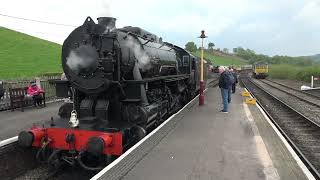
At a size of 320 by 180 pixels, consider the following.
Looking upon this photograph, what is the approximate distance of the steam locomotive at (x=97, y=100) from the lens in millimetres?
7941

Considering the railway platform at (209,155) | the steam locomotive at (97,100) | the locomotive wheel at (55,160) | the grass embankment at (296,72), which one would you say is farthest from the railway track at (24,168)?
the grass embankment at (296,72)

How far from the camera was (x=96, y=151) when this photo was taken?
7.39 metres

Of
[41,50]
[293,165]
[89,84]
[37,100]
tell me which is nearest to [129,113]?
[89,84]

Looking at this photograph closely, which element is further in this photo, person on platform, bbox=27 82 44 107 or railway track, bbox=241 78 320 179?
person on platform, bbox=27 82 44 107

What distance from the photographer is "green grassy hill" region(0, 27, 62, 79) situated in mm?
36625

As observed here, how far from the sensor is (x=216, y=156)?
746 cm

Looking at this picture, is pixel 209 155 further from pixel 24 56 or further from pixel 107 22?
pixel 24 56

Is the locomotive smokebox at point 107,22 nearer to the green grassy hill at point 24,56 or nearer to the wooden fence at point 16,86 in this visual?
the wooden fence at point 16,86

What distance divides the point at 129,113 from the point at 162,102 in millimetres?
2536

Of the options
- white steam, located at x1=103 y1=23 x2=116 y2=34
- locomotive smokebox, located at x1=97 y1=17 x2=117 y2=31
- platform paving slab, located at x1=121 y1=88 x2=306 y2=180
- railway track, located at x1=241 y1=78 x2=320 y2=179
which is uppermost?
locomotive smokebox, located at x1=97 y1=17 x2=117 y2=31

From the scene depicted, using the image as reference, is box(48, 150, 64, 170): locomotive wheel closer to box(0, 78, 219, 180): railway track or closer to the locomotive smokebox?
box(0, 78, 219, 180): railway track

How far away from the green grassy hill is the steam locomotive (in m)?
24.7

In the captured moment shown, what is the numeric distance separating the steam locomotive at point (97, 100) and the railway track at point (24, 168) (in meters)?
0.26

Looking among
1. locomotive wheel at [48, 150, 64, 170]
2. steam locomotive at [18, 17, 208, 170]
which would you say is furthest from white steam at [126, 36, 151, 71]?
locomotive wheel at [48, 150, 64, 170]
